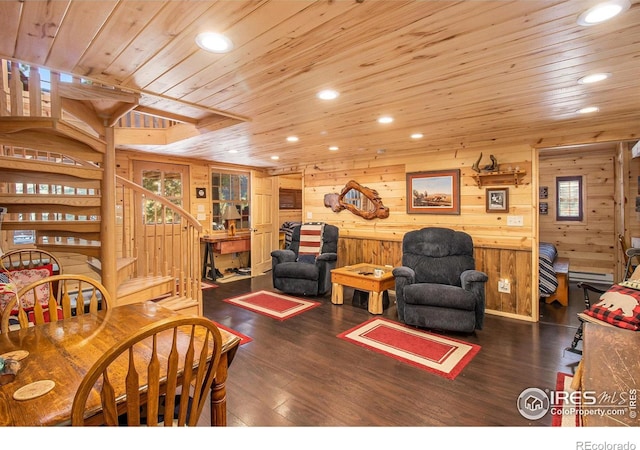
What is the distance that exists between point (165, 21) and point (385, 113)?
1891 millimetres

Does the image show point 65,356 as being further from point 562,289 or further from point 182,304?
point 562,289

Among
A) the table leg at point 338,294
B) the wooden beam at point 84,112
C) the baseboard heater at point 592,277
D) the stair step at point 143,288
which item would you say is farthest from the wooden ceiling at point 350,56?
the baseboard heater at point 592,277

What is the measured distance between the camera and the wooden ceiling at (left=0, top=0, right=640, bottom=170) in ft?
4.33

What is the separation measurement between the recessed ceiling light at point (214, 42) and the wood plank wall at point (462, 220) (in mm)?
3483

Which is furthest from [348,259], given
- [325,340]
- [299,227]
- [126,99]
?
[126,99]

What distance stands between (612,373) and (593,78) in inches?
68.8

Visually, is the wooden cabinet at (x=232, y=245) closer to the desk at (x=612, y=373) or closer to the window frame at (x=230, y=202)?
the window frame at (x=230, y=202)

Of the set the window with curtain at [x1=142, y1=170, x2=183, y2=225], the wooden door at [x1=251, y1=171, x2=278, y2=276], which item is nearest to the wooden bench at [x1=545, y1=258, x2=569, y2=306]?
the wooden door at [x1=251, y1=171, x2=278, y2=276]

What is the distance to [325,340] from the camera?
10.5 feet

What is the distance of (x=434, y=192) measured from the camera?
4480 mm

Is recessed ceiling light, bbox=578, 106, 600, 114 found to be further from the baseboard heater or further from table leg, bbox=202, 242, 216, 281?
table leg, bbox=202, 242, 216, 281

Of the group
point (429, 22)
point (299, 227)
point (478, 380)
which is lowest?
point (478, 380)

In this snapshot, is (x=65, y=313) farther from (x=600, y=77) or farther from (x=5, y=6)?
(x=600, y=77)

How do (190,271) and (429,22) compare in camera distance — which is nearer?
(429,22)
